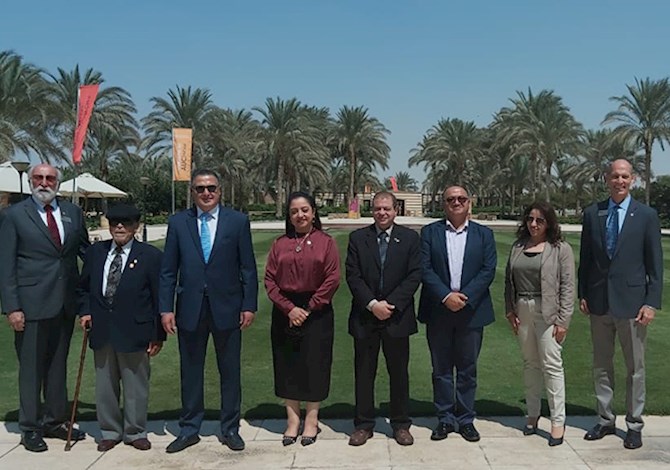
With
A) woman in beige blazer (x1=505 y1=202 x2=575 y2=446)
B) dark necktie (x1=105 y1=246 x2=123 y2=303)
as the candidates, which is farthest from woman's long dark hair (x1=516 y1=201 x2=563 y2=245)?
dark necktie (x1=105 y1=246 x2=123 y2=303)

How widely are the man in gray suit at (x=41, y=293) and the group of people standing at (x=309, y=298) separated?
0.01m

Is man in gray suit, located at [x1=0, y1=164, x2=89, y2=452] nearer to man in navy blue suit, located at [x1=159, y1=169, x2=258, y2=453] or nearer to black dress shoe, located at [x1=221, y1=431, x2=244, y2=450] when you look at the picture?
man in navy blue suit, located at [x1=159, y1=169, x2=258, y2=453]

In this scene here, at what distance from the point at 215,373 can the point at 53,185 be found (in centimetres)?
291

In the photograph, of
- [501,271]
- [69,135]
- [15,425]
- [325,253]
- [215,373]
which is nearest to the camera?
[325,253]

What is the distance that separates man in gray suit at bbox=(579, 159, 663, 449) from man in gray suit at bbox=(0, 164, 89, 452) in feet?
13.4

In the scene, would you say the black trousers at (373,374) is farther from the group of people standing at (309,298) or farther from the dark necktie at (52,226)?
the dark necktie at (52,226)

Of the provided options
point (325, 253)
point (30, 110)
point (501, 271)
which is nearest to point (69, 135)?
point (30, 110)

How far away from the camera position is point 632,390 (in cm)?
511

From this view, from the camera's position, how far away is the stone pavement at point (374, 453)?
4.61m

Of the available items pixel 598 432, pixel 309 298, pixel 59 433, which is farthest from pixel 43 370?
pixel 598 432

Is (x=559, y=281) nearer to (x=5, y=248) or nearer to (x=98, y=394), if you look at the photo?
(x=98, y=394)

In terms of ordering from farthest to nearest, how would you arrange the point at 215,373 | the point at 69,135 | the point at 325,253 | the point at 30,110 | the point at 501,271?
1. the point at 69,135
2. the point at 30,110
3. the point at 501,271
4. the point at 215,373
5. the point at 325,253

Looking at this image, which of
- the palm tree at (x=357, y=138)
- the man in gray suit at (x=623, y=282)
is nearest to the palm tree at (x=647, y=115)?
the palm tree at (x=357, y=138)

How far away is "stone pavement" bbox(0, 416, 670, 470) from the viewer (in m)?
4.61
